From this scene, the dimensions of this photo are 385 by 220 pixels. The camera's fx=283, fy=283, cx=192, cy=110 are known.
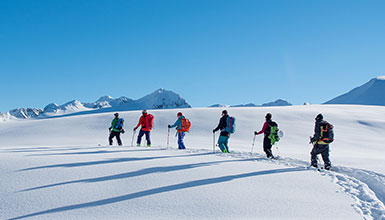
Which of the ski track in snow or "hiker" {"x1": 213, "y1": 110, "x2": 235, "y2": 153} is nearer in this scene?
the ski track in snow

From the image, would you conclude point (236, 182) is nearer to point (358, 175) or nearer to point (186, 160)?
point (186, 160)

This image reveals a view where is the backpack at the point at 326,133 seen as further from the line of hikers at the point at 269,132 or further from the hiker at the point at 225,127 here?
the hiker at the point at 225,127

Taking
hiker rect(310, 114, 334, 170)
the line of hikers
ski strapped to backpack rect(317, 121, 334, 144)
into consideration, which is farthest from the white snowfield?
ski strapped to backpack rect(317, 121, 334, 144)

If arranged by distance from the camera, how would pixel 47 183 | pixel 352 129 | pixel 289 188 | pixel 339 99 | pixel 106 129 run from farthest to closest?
pixel 339 99 → pixel 352 129 → pixel 106 129 → pixel 289 188 → pixel 47 183

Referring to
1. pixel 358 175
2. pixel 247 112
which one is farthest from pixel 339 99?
pixel 358 175

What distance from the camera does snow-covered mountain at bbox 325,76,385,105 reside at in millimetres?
171000

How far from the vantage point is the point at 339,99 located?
616 feet

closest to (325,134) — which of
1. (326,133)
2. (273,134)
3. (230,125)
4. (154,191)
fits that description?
(326,133)

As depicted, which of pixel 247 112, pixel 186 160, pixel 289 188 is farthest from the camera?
pixel 247 112

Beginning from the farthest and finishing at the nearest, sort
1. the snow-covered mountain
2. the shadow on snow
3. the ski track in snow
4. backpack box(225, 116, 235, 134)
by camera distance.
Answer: the snow-covered mountain
backpack box(225, 116, 235, 134)
the ski track in snow
the shadow on snow

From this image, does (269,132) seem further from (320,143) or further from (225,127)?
(320,143)

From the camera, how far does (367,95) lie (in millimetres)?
179750

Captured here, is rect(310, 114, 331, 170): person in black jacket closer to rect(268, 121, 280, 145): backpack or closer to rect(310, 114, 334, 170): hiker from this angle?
rect(310, 114, 334, 170): hiker

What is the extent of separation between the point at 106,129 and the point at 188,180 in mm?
21928
